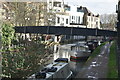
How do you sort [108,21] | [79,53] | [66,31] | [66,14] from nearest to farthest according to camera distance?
[66,31] → [79,53] → [66,14] → [108,21]

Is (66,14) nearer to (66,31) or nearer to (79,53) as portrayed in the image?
(79,53)

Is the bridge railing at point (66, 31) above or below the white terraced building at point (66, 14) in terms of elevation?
below

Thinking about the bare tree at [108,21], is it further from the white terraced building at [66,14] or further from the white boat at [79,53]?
the white boat at [79,53]

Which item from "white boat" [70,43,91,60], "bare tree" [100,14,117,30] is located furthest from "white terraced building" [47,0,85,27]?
"white boat" [70,43,91,60]

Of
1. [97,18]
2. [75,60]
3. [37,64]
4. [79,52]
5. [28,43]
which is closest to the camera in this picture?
[37,64]

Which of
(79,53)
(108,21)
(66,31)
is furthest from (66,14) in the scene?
(66,31)

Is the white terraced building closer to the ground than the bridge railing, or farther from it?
farther from it

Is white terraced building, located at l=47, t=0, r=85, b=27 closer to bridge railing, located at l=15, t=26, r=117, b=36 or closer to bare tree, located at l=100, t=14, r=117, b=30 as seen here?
bare tree, located at l=100, t=14, r=117, b=30

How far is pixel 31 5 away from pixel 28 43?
7.20 m

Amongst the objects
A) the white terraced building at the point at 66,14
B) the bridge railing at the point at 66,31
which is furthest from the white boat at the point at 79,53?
the white terraced building at the point at 66,14

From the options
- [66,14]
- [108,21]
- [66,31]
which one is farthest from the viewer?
[108,21]

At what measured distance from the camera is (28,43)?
7.38 meters

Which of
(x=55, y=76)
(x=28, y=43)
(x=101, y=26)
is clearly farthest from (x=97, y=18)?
(x=55, y=76)

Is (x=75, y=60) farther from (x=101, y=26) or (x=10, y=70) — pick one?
(x=101, y=26)
